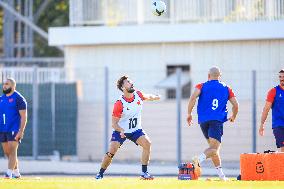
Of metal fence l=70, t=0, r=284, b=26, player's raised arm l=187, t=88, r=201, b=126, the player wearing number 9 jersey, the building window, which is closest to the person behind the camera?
player's raised arm l=187, t=88, r=201, b=126

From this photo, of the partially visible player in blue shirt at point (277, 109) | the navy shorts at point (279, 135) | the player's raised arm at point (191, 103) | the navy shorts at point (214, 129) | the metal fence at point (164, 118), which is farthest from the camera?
the metal fence at point (164, 118)

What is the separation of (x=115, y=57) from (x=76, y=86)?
114 inches

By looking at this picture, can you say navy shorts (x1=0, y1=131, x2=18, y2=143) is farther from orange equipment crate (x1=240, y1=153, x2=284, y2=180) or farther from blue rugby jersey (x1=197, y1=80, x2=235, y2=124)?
orange equipment crate (x1=240, y1=153, x2=284, y2=180)

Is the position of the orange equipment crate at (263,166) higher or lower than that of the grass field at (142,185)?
higher

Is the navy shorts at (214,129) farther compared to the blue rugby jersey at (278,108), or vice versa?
the blue rugby jersey at (278,108)

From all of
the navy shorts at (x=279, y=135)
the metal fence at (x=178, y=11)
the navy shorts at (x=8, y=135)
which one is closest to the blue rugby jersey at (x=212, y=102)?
the navy shorts at (x=279, y=135)

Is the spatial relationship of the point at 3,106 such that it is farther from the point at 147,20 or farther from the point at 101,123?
the point at 147,20

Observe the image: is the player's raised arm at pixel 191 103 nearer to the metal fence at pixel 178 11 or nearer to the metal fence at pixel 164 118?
the metal fence at pixel 164 118

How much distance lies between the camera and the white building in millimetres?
31828

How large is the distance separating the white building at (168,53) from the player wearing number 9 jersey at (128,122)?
8.53 m

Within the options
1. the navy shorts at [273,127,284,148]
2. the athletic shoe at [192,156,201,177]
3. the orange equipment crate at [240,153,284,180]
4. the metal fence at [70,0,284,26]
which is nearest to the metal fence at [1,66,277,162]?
the metal fence at [70,0,284,26]

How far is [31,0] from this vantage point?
133ft

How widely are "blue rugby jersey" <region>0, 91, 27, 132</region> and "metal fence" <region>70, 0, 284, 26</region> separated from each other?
10971 mm

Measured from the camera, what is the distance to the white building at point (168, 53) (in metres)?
31.8
